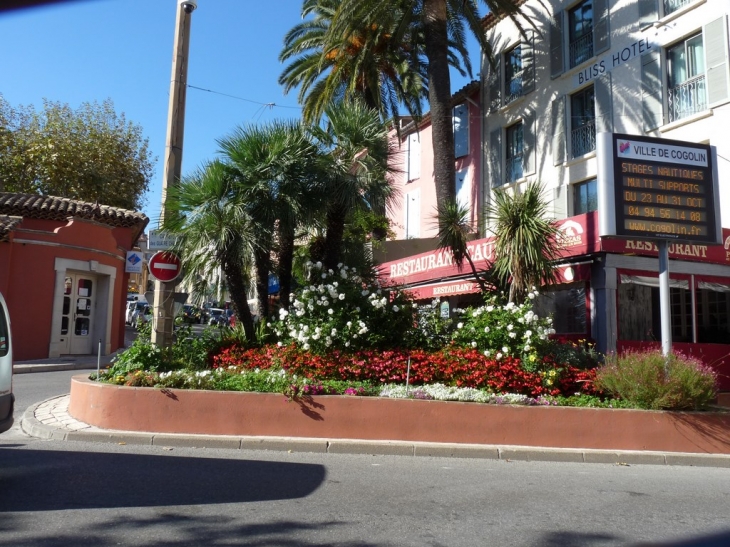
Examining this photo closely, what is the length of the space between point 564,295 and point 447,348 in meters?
5.83

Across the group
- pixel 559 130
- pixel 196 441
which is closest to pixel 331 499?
pixel 196 441

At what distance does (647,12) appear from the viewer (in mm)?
18969

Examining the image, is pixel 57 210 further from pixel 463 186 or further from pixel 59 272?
pixel 463 186

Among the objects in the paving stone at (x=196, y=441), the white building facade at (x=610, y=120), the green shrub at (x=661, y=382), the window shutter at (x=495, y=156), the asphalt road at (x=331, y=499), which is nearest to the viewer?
the asphalt road at (x=331, y=499)

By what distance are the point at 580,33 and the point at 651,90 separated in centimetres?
406

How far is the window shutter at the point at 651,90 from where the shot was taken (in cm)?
1853

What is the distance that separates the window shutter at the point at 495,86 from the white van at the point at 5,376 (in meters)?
21.3

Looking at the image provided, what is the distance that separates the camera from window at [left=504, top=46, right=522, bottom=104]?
80.0ft

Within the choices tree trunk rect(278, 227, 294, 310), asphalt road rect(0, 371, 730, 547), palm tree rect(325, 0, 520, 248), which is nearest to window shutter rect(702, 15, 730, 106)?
palm tree rect(325, 0, 520, 248)

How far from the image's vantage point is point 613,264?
13227 mm

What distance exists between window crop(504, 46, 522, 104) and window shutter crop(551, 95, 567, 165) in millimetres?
2321

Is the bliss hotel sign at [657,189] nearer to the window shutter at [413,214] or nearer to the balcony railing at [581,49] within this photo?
the balcony railing at [581,49]

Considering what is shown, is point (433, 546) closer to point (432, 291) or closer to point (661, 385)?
point (661, 385)

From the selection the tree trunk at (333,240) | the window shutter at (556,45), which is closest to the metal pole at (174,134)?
the tree trunk at (333,240)
